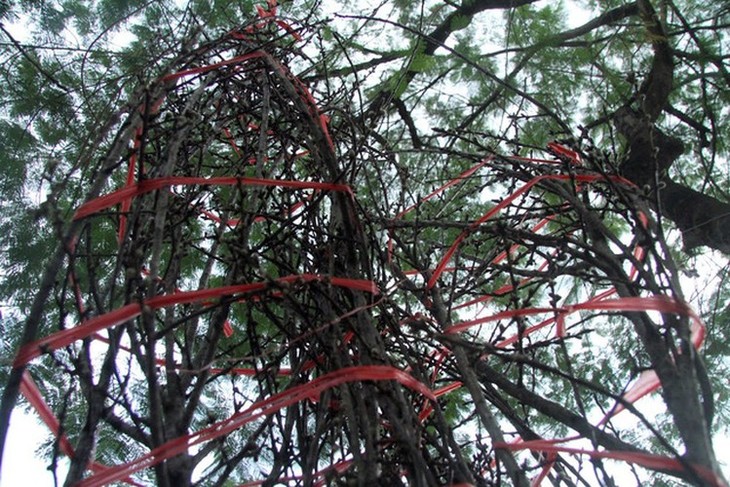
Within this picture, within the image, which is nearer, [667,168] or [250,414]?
[250,414]

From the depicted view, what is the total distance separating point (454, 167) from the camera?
369 centimetres

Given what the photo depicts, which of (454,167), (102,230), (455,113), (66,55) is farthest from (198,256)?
(455,113)

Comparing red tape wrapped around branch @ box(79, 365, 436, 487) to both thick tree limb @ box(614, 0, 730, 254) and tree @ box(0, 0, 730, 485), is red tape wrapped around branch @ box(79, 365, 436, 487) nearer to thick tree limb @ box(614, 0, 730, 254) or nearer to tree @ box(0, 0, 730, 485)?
tree @ box(0, 0, 730, 485)

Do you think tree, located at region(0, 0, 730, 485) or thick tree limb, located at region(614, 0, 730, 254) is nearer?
tree, located at region(0, 0, 730, 485)

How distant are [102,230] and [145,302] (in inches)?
92.7

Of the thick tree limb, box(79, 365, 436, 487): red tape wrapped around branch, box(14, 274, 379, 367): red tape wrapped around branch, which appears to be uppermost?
the thick tree limb

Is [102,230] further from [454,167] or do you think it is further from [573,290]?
[573,290]

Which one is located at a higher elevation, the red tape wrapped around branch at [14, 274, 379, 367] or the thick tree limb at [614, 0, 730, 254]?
the thick tree limb at [614, 0, 730, 254]

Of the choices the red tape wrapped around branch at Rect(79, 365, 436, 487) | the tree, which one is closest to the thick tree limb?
the tree

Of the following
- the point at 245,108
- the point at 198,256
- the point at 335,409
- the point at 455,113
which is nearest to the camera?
the point at 335,409

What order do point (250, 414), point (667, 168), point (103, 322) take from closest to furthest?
point (103, 322) < point (250, 414) < point (667, 168)

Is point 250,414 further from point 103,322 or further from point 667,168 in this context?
point 667,168

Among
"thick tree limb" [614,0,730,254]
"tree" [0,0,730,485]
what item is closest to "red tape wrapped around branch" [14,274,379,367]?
"tree" [0,0,730,485]

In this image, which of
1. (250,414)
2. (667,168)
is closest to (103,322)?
(250,414)
